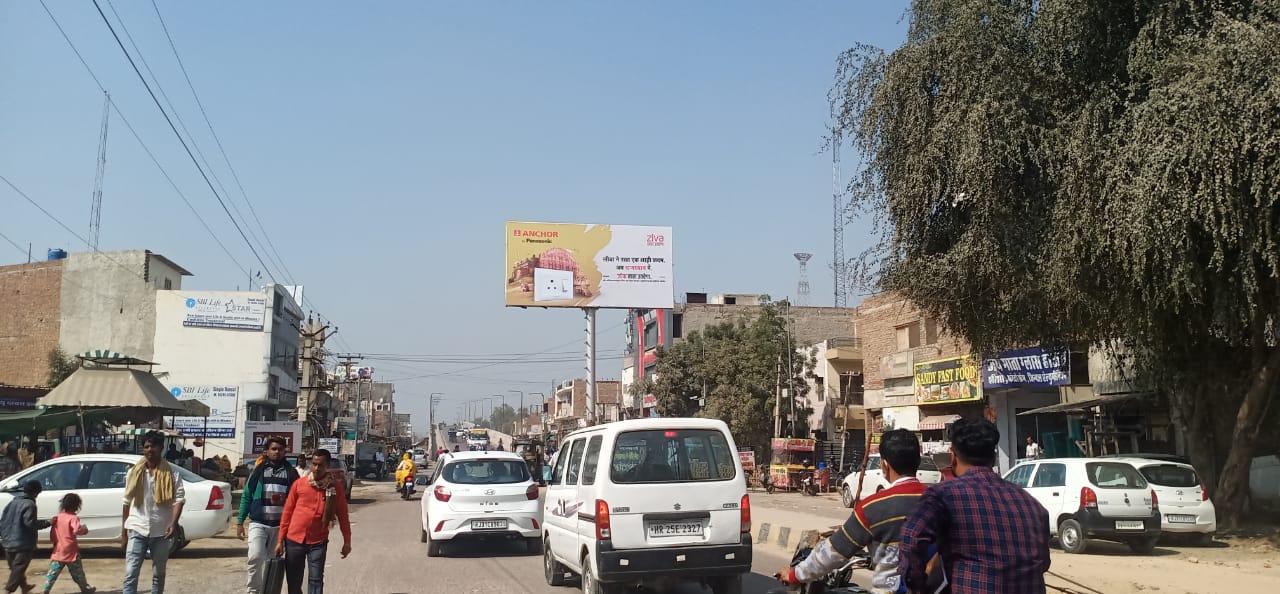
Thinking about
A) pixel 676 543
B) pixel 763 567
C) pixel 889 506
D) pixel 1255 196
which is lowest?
pixel 763 567

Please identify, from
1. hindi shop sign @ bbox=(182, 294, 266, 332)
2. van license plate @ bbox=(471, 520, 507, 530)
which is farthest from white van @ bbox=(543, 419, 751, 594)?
hindi shop sign @ bbox=(182, 294, 266, 332)

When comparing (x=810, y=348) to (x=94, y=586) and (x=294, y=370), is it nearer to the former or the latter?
(x=294, y=370)

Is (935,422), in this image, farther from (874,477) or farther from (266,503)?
(266,503)

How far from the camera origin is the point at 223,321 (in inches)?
2130

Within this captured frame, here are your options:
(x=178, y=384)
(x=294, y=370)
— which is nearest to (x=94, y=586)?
(x=178, y=384)

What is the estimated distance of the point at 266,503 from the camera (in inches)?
351

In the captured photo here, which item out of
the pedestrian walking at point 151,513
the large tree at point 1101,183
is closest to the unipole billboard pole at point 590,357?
the large tree at point 1101,183

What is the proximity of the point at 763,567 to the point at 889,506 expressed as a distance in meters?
8.82

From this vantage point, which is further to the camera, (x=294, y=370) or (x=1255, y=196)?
(x=294, y=370)

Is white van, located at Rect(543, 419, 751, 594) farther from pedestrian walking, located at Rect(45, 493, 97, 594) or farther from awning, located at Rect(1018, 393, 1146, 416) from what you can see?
awning, located at Rect(1018, 393, 1146, 416)

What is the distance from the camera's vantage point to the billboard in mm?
45469

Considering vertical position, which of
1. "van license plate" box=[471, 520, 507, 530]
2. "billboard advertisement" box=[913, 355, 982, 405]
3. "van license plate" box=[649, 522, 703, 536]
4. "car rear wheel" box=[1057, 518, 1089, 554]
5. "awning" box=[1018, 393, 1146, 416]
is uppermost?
"billboard advertisement" box=[913, 355, 982, 405]

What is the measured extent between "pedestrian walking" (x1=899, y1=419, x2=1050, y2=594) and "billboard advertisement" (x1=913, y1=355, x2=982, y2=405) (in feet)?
88.8

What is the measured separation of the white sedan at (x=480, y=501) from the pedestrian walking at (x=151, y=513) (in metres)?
5.13
